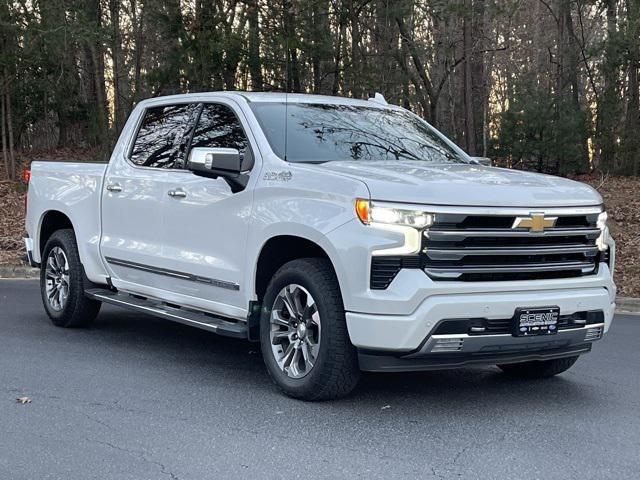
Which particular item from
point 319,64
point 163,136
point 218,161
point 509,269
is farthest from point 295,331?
point 319,64

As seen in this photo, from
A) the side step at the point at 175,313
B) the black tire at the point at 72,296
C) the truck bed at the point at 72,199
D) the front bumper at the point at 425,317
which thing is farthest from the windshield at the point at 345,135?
the black tire at the point at 72,296

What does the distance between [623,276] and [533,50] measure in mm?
25048

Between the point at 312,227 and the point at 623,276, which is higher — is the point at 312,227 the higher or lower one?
the higher one

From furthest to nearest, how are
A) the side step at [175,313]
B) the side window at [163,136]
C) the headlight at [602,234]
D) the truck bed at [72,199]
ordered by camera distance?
the truck bed at [72,199] < the side window at [163,136] < the side step at [175,313] < the headlight at [602,234]

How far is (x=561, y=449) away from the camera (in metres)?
4.84

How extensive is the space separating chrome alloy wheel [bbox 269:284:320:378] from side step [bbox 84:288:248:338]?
0.34 metres

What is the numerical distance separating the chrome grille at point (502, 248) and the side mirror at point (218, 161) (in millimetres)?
1643

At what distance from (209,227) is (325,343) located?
1484 millimetres

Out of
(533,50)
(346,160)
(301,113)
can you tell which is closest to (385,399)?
(346,160)

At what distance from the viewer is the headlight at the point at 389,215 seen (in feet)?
16.6

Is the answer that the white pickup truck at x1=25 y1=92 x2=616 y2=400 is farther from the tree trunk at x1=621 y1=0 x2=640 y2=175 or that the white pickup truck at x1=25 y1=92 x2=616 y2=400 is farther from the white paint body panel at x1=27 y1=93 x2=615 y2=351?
the tree trunk at x1=621 y1=0 x2=640 y2=175

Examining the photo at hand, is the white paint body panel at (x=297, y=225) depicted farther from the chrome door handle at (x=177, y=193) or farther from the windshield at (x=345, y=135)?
the windshield at (x=345, y=135)

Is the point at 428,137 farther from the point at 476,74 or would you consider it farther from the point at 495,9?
the point at 476,74

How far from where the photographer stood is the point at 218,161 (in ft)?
19.7
